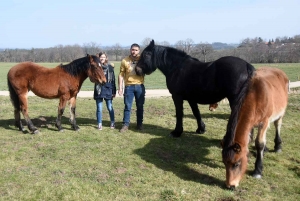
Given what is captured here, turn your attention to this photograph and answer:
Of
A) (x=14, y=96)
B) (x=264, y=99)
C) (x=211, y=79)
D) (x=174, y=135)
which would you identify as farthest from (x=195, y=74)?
(x=14, y=96)

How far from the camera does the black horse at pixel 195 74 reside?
5211mm

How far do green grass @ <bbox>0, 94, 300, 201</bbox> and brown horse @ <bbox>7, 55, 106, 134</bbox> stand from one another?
0.82 meters

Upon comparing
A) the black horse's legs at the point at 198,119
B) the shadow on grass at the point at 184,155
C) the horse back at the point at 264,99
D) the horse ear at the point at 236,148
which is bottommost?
the shadow on grass at the point at 184,155

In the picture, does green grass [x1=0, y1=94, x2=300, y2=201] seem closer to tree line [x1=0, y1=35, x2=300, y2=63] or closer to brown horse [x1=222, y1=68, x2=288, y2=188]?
brown horse [x1=222, y1=68, x2=288, y2=188]

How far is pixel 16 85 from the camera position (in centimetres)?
657

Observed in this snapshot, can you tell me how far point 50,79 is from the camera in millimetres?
6711

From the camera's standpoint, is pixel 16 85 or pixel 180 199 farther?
pixel 16 85

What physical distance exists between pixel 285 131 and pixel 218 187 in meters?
3.75

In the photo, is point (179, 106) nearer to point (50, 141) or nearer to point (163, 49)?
point (163, 49)

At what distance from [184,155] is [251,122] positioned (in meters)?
1.81

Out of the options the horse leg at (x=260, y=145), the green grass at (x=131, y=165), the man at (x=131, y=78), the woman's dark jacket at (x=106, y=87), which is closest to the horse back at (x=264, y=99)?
the horse leg at (x=260, y=145)

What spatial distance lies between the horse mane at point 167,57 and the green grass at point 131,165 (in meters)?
1.60

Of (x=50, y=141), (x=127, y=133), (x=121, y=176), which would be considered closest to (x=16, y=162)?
(x=50, y=141)

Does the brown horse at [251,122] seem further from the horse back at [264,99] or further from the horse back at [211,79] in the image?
the horse back at [211,79]
